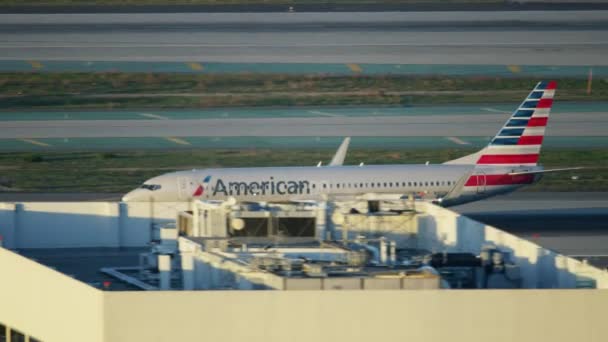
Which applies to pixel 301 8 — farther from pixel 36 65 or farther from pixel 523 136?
pixel 523 136

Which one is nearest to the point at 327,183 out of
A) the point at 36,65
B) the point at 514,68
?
the point at 514,68

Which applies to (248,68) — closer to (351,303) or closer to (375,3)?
(375,3)

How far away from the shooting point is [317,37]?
111938 mm

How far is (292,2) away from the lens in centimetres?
12912

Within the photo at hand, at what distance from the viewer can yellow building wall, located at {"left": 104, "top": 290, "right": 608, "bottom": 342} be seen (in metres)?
21.6

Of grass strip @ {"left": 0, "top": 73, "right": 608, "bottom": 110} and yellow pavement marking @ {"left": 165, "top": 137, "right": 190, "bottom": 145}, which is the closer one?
yellow pavement marking @ {"left": 165, "top": 137, "right": 190, "bottom": 145}

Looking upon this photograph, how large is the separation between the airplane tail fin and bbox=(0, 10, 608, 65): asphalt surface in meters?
41.6

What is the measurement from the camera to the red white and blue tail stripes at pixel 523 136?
2404 inches

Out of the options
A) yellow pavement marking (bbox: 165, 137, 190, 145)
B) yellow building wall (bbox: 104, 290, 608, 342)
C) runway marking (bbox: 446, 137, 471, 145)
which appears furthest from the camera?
yellow pavement marking (bbox: 165, 137, 190, 145)

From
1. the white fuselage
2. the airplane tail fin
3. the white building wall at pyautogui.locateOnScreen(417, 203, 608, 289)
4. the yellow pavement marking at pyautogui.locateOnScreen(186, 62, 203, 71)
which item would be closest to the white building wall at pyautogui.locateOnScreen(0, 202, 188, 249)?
the white building wall at pyautogui.locateOnScreen(417, 203, 608, 289)

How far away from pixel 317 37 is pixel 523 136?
2049 inches

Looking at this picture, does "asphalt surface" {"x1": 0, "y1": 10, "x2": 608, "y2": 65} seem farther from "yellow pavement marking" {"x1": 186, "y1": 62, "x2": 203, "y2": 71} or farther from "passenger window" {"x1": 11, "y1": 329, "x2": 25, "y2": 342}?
"passenger window" {"x1": 11, "y1": 329, "x2": 25, "y2": 342}

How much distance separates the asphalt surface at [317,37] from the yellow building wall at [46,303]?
3103 inches

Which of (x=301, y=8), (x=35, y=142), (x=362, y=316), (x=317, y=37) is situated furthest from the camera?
(x=301, y=8)
